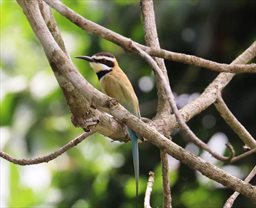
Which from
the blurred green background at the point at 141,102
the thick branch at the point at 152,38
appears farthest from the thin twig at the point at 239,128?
the blurred green background at the point at 141,102

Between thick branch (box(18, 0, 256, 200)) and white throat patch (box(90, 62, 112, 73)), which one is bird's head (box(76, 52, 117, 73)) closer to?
white throat patch (box(90, 62, 112, 73))

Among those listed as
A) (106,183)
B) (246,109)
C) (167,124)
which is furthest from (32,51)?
(167,124)

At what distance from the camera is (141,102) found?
479 cm

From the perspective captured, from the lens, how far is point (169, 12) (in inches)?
184

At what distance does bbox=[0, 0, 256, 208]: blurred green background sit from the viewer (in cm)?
469

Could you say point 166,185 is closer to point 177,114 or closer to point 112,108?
point 112,108

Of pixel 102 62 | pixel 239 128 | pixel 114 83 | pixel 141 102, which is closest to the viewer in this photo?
pixel 239 128

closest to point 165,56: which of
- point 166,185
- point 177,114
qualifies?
point 177,114

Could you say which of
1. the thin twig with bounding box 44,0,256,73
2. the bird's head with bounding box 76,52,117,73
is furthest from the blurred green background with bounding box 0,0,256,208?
the thin twig with bounding box 44,0,256,73

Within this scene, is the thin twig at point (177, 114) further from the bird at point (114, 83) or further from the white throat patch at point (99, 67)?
the white throat patch at point (99, 67)

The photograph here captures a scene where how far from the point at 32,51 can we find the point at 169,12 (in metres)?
1.53

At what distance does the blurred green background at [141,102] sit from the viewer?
15.4 ft

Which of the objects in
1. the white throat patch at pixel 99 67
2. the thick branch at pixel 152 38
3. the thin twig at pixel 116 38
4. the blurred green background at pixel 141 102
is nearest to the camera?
the thin twig at pixel 116 38

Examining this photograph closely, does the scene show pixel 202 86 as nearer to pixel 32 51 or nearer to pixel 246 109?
pixel 246 109
